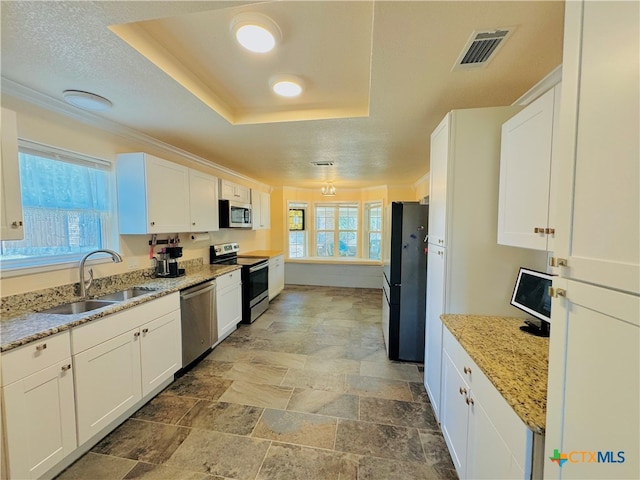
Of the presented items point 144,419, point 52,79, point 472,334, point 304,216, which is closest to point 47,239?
point 52,79

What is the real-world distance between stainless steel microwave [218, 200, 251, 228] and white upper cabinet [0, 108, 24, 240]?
2.45m

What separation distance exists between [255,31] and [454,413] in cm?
246

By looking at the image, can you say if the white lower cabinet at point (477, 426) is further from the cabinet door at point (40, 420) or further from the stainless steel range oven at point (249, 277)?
the stainless steel range oven at point (249, 277)

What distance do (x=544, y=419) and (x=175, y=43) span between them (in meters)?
2.47

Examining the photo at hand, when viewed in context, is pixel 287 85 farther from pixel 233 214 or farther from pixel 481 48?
pixel 233 214

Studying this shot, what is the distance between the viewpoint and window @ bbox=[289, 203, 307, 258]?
6682mm

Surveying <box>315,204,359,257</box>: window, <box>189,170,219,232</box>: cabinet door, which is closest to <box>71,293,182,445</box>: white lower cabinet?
<box>189,170,219,232</box>: cabinet door

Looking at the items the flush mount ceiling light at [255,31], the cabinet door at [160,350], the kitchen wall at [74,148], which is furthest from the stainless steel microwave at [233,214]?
the flush mount ceiling light at [255,31]

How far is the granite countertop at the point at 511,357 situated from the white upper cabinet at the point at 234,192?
338cm

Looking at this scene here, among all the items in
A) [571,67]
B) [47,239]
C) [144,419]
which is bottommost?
[144,419]

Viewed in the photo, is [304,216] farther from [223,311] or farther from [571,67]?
[571,67]

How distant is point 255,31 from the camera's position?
1.38 m

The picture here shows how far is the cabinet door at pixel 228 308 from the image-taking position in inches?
129

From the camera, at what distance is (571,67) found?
0.76m
